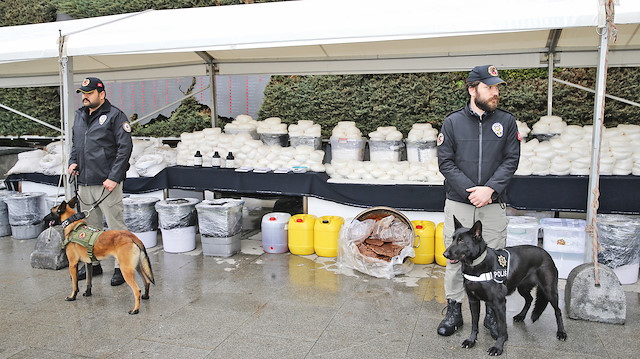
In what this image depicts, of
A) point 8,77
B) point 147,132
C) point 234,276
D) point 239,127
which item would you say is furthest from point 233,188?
point 147,132

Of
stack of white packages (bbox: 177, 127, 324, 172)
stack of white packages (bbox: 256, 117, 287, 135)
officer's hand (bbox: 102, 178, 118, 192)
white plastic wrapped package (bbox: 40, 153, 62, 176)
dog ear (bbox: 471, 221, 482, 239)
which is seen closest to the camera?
dog ear (bbox: 471, 221, 482, 239)

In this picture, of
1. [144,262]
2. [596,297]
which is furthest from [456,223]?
[144,262]

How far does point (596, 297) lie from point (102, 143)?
471cm

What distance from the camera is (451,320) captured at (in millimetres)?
3795

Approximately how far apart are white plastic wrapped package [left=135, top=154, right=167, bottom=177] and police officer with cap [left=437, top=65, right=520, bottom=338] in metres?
4.70

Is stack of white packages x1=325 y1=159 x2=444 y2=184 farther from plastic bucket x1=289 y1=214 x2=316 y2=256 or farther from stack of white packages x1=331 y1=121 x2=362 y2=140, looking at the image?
plastic bucket x1=289 y1=214 x2=316 y2=256

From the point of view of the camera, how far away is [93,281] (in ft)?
16.8

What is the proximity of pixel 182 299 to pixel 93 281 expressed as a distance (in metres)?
1.19

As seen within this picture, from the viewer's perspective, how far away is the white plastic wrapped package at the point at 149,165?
6988mm

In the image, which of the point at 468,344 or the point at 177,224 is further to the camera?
the point at 177,224

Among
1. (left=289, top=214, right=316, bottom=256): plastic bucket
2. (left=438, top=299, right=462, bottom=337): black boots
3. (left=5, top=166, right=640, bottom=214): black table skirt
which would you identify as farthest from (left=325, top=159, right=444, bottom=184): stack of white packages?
(left=438, top=299, right=462, bottom=337): black boots

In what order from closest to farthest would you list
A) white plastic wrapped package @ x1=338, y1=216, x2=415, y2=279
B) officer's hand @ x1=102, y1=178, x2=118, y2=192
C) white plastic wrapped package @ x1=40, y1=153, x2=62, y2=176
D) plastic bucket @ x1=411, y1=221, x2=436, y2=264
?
officer's hand @ x1=102, y1=178, x2=118, y2=192 → white plastic wrapped package @ x1=338, y1=216, x2=415, y2=279 → plastic bucket @ x1=411, y1=221, x2=436, y2=264 → white plastic wrapped package @ x1=40, y1=153, x2=62, y2=176

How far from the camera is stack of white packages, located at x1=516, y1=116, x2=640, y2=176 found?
17.9ft

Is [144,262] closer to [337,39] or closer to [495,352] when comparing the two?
[337,39]
